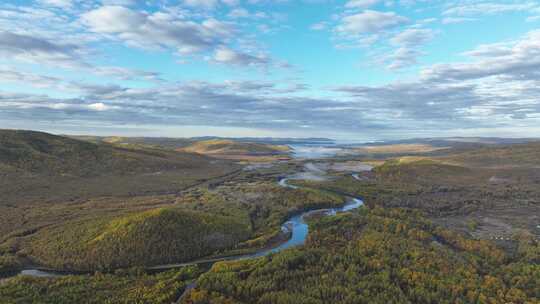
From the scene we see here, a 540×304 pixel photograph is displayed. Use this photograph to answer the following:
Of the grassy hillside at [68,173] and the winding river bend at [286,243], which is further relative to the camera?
the grassy hillside at [68,173]

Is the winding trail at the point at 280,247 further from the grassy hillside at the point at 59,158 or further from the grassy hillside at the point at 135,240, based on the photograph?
the grassy hillside at the point at 59,158

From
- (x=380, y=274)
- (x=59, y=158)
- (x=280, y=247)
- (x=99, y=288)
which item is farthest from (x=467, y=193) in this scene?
(x=59, y=158)

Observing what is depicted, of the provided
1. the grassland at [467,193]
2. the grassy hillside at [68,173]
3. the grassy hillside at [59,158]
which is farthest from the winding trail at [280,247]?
the grassy hillside at [59,158]

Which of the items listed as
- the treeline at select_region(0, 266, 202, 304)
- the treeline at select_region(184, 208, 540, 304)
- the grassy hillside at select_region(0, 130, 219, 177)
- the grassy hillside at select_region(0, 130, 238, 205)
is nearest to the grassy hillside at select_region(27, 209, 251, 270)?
the treeline at select_region(0, 266, 202, 304)

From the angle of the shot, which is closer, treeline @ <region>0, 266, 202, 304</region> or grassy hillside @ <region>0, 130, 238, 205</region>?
treeline @ <region>0, 266, 202, 304</region>

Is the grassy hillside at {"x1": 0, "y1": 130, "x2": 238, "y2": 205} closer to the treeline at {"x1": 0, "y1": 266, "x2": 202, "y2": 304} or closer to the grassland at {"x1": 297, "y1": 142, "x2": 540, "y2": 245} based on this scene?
the treeline at {"x1": 0, "y1": 266, "x2": 202, "y2": 304}

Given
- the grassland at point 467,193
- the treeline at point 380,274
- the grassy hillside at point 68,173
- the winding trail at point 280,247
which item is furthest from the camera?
the grassy hillside at point 68,173
